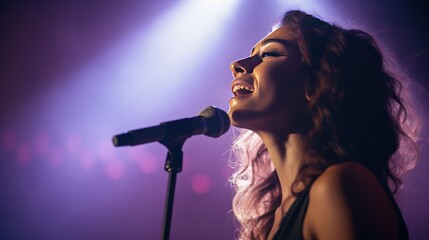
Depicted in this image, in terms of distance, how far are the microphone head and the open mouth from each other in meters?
0.29

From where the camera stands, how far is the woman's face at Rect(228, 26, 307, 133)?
187cm

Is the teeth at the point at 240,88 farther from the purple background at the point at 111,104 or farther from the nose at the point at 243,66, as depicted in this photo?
the purple background at the point at 111,104

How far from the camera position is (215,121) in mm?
1656

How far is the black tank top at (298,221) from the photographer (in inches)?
60.6

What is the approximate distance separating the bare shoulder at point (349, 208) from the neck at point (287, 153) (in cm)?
36

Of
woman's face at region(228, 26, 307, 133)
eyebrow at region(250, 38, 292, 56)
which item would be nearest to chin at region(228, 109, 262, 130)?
woman's face at region(228, 26, 307, 133)

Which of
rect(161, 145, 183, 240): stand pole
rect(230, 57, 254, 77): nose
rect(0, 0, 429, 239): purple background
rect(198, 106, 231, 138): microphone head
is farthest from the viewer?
rect(0, 0, 429, 239): purple background

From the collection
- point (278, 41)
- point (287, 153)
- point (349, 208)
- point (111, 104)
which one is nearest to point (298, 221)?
point (349, 208)

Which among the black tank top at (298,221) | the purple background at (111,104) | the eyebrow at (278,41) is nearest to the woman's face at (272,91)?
the eyebrow at (278,41)

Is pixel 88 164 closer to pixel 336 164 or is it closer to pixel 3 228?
pixel 3 228

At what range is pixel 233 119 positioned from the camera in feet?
6.34

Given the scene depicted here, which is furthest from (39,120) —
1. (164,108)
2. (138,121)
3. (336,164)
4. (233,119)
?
(336,164)

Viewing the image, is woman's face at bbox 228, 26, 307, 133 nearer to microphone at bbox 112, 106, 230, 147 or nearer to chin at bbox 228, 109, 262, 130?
chin at bbox 228, 109, 262, 130

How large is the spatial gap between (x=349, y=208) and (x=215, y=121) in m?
0.63
